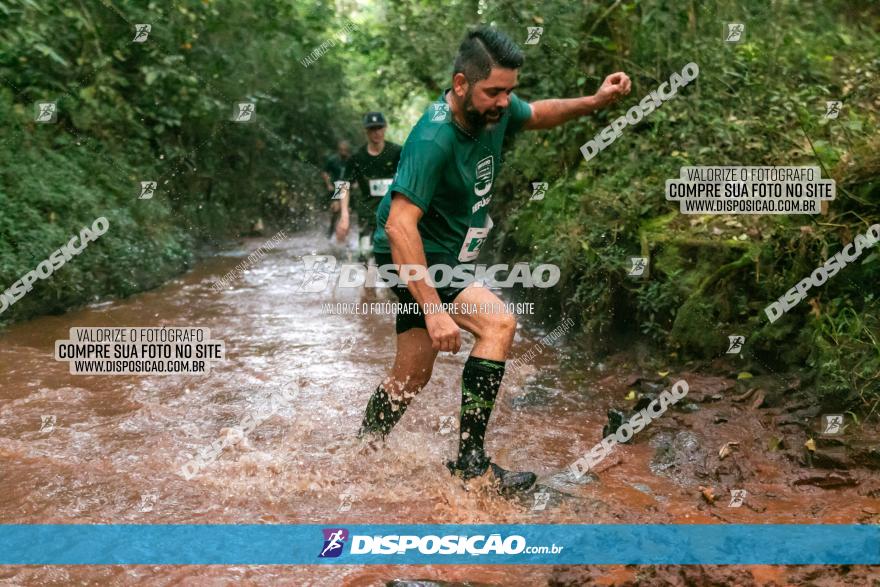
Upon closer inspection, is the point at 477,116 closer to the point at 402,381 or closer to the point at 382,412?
the point at 402,381

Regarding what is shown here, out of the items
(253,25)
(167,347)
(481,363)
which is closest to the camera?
(481,363)

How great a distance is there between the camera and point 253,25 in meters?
13.2

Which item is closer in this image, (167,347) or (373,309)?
(167,347)

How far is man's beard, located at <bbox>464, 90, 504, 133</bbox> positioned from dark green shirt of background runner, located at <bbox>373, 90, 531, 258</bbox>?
0.13ft

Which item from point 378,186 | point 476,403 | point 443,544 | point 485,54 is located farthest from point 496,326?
point 378,186

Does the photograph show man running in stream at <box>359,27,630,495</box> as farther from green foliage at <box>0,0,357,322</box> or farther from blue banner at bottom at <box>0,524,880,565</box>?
green foliage at <box>0,0,357,322</box>

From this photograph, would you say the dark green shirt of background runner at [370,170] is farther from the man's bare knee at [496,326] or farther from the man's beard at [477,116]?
the man's bare knee at [496,326]

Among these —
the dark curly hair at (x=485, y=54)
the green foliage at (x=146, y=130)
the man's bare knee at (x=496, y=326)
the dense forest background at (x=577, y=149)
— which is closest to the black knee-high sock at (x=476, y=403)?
the man's bare knee at (x=496, y=326)

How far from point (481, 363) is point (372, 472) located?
2.93 feet

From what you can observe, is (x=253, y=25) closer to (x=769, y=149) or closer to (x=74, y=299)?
(x=74, y=299)

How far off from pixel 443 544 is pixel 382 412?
3.38 ft

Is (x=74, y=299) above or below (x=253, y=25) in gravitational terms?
below

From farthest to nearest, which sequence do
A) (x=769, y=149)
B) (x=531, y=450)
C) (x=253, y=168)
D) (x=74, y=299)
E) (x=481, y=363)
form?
(x=253, y=168), (x=74, y=299), (x=769, y=149), (x=531, y=450), (x=481, y=363)

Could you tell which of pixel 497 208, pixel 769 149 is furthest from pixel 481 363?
pixel 497 208
